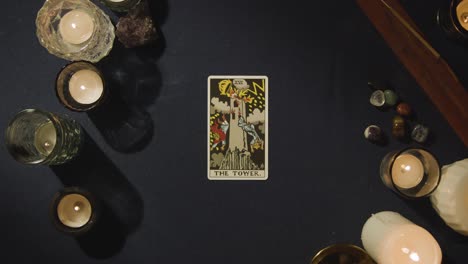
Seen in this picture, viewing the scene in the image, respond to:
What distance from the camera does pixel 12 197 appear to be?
136 cm

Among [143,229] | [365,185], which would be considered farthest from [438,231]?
[143,229]

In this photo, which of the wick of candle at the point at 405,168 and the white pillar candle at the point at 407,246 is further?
the wick of candle at the point at 405,168

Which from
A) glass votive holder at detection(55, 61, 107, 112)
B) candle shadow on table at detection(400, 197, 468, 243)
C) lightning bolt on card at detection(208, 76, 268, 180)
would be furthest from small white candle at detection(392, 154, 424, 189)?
glass votive holder at detection(55, 61, 107, 112)

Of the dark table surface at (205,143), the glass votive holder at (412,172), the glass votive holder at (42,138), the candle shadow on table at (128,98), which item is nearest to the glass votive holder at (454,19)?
the dark table surface at (205,143)

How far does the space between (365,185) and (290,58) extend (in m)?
0.47

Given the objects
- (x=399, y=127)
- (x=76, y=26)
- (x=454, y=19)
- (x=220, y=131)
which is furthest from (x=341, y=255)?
(x=76, y=26)

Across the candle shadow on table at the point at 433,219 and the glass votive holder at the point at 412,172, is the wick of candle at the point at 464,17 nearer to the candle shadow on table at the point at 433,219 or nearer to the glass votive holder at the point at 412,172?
the glass votive holder at the point at 412,172

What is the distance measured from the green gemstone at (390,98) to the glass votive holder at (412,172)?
16cm

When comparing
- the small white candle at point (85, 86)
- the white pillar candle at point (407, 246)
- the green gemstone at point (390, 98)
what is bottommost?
the white pillar candle at point (407, 246)

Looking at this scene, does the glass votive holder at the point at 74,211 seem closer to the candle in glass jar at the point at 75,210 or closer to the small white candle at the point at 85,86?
the candle in glass jar at the point at 75,210

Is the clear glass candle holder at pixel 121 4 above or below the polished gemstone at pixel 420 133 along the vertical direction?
above

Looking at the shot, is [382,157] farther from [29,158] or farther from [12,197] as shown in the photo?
[12,197]

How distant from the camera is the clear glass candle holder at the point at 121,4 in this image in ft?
4.20

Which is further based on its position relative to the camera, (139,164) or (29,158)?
(139,164)
